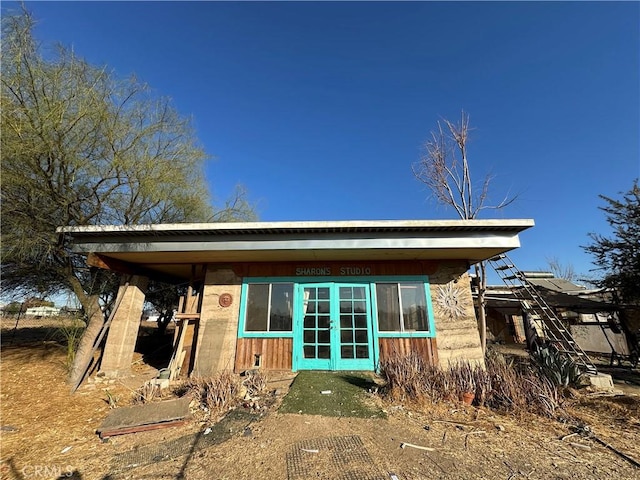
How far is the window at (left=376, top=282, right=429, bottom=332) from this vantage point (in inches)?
253

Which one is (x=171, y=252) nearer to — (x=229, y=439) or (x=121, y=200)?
Answer: (x=121, y=200)

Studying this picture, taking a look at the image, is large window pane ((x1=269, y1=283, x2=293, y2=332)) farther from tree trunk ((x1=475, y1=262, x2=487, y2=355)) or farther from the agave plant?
the agave plant

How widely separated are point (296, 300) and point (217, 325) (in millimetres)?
1922

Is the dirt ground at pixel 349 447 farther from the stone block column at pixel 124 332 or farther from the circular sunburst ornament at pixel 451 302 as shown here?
the circular sunburst ornament at pixel 451 302

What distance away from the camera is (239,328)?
6.55 meters

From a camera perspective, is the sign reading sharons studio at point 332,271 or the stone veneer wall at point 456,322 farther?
the sign reading sharons studio at point 332,271

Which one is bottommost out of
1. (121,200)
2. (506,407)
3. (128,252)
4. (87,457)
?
(87,457)

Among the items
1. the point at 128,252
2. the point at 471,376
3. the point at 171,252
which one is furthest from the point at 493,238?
the point at 128,252

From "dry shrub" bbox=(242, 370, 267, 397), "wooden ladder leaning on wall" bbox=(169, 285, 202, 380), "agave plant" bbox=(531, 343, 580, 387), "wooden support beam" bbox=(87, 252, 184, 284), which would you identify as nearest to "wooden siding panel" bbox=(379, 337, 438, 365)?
"agave plant" bbox=(531, 343, 580, 387)

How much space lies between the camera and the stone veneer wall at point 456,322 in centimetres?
617

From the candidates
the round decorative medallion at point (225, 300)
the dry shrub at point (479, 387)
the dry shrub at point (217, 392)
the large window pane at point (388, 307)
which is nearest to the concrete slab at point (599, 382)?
the dry shrub at point (479, 387)

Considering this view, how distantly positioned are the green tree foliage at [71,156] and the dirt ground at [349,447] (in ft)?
10.3

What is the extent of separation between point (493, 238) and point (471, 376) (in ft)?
8.46

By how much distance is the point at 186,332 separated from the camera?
6781 millimetres
